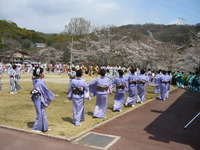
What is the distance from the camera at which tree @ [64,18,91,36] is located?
45188 mm

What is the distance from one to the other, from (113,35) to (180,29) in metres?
19.3

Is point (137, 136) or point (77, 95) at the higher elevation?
point (77, 95)

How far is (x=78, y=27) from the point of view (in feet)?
150

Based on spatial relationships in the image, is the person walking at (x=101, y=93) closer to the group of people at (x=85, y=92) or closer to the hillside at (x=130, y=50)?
the group of people at (x=85, y=92)

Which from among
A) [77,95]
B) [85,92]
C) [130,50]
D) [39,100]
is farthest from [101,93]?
[130,50]

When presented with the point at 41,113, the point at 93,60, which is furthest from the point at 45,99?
the point at 93,60

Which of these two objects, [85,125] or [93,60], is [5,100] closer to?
[85,125]

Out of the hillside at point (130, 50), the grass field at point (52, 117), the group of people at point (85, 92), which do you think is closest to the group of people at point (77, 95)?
the group of people at point (85, 92)

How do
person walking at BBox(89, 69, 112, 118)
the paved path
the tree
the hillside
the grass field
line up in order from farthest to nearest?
1. the tree
2. the hillside
3. person walking at BBox(89, 69, 112, 118)
4. the grass field
5. the paved path

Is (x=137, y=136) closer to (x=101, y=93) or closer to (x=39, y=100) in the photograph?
(x=101, y=93)

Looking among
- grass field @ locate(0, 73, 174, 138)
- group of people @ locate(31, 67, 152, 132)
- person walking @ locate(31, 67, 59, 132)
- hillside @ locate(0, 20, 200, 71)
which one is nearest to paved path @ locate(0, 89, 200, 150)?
person walking @ locate(31, 67, 59, 132)

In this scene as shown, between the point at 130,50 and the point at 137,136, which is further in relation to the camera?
the point at 130,50

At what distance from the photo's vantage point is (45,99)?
20.5 feet

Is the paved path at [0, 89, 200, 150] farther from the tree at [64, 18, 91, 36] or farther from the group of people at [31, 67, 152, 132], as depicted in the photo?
the tree at [64, 18, 91, 36]
